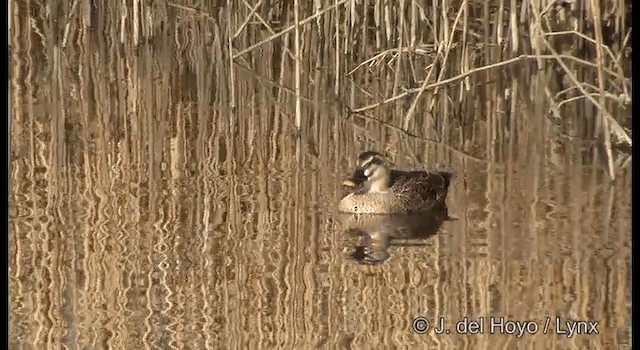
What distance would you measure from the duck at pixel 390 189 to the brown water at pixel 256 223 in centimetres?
2

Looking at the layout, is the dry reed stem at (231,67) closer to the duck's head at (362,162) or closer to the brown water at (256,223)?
the brown water at (256,223)

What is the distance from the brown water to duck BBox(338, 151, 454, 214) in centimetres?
2

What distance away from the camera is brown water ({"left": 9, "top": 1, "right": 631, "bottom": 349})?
2164 mm

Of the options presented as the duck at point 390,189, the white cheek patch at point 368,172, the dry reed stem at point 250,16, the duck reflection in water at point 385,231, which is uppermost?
the dry reed stem at point 250,16

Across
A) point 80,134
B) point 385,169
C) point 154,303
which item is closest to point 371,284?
point 385,169

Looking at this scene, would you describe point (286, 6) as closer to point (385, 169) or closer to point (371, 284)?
point (385, 169)

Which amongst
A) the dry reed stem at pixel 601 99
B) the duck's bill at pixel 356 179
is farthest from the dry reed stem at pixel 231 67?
the dry reed stem at pixel 601 99

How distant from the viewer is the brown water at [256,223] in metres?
2.16

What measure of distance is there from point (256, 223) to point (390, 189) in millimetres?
196

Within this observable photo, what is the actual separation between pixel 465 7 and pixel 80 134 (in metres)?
0.57

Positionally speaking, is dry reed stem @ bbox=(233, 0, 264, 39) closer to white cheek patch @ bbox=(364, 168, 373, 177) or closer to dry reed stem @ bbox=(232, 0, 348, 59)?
dry reed stem @ bbox=(232, 0, 348, 59)

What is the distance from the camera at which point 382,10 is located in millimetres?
2205

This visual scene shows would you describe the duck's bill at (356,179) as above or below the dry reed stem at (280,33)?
below

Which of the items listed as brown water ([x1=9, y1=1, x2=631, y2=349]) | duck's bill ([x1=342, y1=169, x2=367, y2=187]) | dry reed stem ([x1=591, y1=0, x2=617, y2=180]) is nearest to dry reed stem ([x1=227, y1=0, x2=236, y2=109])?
brown water ([x1=9, y1=1, x2=631, y2=349])
